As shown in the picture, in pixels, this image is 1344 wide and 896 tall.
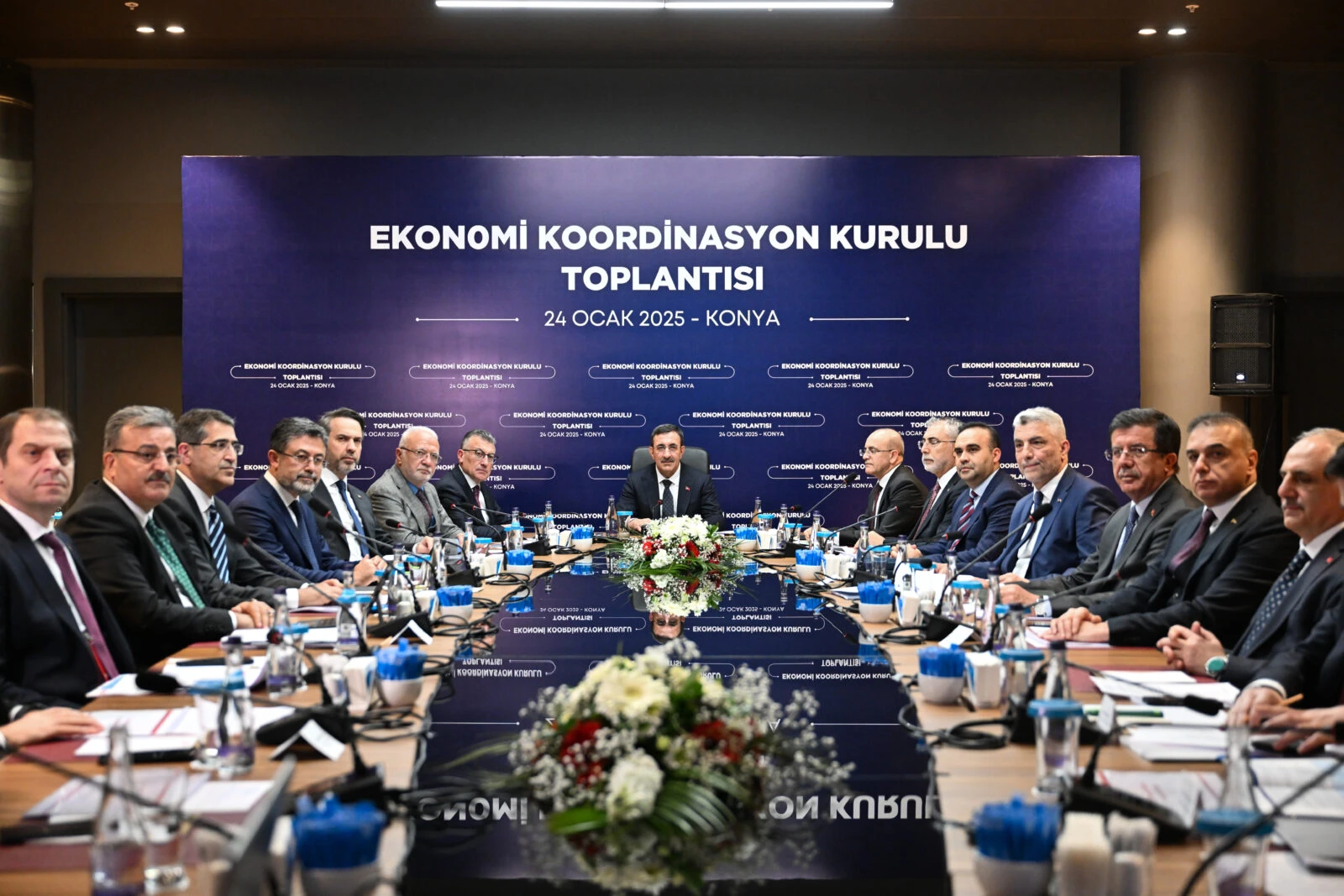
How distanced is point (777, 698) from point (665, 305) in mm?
5410

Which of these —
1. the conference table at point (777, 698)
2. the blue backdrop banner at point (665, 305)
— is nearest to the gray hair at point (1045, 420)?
the conference table at point (777, 698)

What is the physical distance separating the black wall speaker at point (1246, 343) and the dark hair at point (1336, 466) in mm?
5058

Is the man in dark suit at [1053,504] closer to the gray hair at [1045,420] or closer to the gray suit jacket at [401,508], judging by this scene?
the gray hair at [1045,420]

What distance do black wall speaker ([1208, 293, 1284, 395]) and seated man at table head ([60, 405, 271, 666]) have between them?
606 cm

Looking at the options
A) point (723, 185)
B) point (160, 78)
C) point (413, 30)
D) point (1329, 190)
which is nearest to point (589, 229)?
point (723, 185)

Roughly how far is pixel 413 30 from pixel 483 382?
2190 mm

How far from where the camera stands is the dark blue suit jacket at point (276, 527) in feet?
16.5

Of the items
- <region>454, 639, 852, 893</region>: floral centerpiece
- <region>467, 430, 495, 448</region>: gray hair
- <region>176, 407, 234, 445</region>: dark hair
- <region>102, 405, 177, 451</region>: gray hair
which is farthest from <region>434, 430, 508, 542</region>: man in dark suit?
<region>454, 639, 852, 893</region>: floral centerpiece

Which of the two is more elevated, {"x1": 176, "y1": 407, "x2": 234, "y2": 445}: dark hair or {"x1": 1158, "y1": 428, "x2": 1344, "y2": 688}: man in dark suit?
{"x1": 176, "y1": 407, "x2": 234, "y2": 445}: dark hair

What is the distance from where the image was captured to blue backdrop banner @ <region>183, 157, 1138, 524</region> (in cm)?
774

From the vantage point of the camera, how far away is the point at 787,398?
310 inches

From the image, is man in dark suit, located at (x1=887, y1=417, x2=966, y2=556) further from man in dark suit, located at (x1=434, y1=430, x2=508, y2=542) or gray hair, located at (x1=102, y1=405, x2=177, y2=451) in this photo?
gray hair, located at (x1=102, y1=405, x2=177, y2=451)

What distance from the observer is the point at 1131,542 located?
171 inches

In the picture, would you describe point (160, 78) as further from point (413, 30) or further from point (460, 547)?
point (460, 547)
